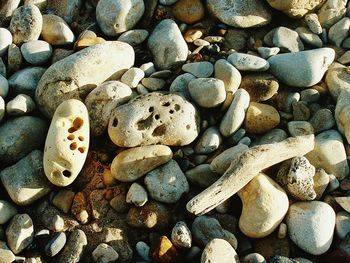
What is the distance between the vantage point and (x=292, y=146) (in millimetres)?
3254

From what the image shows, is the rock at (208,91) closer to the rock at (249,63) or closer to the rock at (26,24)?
the rock at (249,63)

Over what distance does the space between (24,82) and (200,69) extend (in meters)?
1.23

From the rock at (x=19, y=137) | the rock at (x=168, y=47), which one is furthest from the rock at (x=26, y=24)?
the rock at (x=168, y=47)

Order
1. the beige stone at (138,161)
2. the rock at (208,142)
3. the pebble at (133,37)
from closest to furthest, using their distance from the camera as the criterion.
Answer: the beige stone at (138,161) < the rock at (208,142) < the pebble at (133,37)

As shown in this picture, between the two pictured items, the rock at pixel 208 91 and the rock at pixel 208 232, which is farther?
the rock at pixel 208 91

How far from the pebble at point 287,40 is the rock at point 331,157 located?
0.81 meters

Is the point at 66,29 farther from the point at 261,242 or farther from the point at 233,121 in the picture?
the point at 261,242

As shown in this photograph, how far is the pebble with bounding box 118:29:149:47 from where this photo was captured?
3904 millimetres

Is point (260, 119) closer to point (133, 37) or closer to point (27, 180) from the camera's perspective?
point (133, 37)

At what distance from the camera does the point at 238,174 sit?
3.09 meters

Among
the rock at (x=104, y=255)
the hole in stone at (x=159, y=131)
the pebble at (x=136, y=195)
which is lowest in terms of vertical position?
the rock at (x=104, y=255)

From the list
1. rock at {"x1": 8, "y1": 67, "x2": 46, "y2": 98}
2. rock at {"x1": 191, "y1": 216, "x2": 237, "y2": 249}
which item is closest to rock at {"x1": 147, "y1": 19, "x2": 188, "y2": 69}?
rock at {"x1": 8, "y1": 67, "x2": 46, "y2": 98}

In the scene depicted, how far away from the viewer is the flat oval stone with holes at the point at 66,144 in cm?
314

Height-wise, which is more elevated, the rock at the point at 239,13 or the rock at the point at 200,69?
the rock at the point at 239,13
